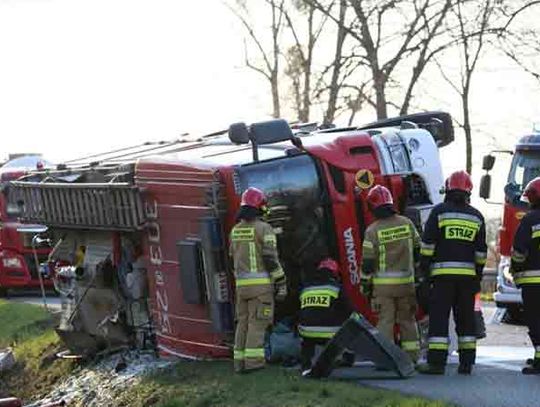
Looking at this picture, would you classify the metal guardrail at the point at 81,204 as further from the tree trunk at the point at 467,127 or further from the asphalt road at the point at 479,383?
the tree trunk at the point at 467,127

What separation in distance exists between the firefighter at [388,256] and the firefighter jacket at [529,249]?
90cm

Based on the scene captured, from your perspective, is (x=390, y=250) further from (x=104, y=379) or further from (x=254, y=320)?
(x=104, y=379)

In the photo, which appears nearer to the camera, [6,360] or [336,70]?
[6,360]

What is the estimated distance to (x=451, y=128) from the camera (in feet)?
42.6

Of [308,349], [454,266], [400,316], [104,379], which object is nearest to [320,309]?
[308,349]

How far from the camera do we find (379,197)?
33.7 ft

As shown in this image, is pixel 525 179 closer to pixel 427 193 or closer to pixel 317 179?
pixel 427 193

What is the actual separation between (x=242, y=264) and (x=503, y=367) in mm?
2494

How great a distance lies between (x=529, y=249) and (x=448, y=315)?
0.88m

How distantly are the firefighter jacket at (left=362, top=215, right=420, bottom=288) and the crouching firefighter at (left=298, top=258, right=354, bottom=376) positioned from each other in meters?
0.35

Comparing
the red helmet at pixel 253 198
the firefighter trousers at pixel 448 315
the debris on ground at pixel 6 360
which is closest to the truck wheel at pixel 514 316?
the firefighter trousers at pixel 448 315

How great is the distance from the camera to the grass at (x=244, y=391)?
8.99 meters

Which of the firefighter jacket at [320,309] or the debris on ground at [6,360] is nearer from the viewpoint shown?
the firefighter jacket at [320,309]

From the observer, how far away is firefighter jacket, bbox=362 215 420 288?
402 inches
